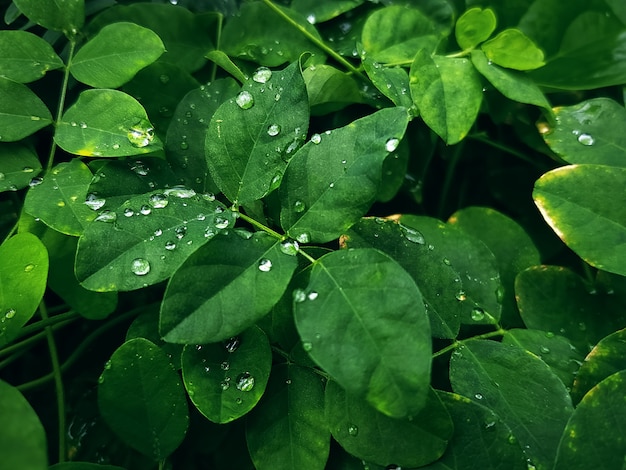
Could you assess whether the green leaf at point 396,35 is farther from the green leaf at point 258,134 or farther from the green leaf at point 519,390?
the green leaf at point 519,390

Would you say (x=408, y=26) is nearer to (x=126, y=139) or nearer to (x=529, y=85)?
(x=529, y=85)

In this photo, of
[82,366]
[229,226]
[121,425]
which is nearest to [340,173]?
[229,226]

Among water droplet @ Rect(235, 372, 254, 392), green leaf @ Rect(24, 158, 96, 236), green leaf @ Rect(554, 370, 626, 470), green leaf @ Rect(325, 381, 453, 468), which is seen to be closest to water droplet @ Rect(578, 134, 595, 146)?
green leaf @ Rect(554, 370, 626, 470)

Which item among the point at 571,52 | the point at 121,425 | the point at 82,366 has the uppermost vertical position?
the point at 571,52

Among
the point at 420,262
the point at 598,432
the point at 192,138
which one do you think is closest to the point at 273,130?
the point at 192,138

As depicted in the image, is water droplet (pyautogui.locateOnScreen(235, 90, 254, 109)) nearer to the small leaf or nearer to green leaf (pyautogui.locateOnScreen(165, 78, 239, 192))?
green leaf (pyautogui.locateOnScreen(165, 78, 239, 192))

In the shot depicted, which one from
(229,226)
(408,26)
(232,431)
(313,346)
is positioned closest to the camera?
(313,346)
